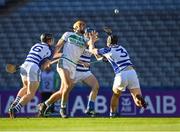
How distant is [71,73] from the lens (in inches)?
555

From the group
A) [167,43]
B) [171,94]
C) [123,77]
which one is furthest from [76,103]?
[123,77]

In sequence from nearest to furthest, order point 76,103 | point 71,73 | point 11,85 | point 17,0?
1. point 71,73
2. point 76,103
3. point 11,85
4. point 17,0

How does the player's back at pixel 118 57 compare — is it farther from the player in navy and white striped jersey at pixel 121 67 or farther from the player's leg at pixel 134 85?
the player's leg at pixel 134 85

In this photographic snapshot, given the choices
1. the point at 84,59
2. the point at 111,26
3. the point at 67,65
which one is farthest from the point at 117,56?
the point at 111,26

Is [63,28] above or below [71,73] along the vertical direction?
above

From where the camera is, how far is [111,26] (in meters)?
23.2

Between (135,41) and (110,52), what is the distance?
28.2 ft

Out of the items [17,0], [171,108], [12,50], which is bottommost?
[171,108]

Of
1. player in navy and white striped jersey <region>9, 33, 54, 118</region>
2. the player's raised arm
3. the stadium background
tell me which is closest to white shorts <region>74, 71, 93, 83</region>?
the player's raised arm

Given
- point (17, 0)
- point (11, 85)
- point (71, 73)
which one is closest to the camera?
point (71, 73)

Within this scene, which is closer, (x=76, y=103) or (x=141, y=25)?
(x=76, y=103)

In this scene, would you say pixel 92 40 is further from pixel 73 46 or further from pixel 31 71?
pixel 31 71

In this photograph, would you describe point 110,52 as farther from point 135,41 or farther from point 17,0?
point 17,0

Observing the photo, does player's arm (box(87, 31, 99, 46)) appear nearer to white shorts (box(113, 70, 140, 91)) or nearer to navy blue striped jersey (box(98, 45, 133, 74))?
navy blue striped jersey (box(98, 45, 133, 74))
